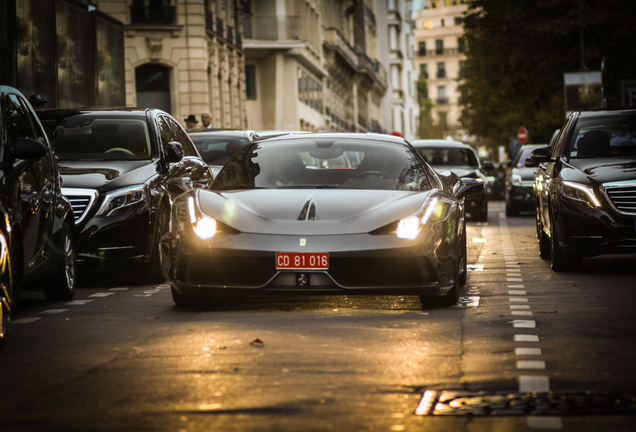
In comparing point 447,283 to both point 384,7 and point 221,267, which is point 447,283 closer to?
point 221,267

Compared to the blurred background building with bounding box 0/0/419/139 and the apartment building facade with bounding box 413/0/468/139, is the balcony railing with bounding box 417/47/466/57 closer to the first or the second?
the apartment building facade with bounding box 413/0/468/139

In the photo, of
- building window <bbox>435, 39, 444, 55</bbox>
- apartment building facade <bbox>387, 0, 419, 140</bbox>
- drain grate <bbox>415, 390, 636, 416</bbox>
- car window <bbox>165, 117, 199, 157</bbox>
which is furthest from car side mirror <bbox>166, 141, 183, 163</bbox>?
building window <bbox>435, 39, 444, 55</bbox>

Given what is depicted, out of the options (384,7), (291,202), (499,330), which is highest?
(384,7)

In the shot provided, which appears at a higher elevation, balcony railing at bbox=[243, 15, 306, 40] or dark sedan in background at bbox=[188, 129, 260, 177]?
balcony railing at bbox=[243, 15, 306, 40]

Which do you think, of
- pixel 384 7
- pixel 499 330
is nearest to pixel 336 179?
pixel 499 330

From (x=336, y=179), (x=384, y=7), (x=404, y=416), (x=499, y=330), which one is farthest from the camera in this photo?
(x=384, y=7)

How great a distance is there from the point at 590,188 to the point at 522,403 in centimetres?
779

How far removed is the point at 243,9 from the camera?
56688 mm

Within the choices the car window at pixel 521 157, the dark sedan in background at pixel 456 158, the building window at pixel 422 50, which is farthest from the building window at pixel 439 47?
the dark sedan in background at pixel 456 158

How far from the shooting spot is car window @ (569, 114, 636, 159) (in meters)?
14.7

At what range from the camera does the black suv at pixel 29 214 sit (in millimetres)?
8852

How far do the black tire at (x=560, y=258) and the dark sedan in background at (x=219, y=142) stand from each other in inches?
280

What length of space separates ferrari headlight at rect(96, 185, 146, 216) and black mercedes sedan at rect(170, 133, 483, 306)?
2343 millimetres

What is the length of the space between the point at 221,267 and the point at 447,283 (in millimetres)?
1623
